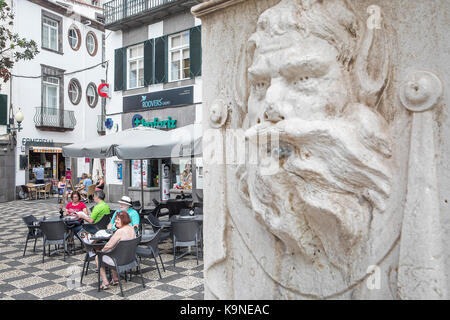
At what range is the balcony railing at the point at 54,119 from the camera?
774 inches

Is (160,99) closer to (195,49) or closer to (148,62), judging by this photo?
(148,62)

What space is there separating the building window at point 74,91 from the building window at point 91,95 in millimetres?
619

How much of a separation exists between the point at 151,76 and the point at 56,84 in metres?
9.49

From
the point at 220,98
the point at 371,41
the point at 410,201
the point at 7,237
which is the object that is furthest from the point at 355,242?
the point at 7,237

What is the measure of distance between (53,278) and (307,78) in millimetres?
5285

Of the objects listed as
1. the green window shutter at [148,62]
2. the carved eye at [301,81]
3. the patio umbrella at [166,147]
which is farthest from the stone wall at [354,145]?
the green window shutter at [148,62]

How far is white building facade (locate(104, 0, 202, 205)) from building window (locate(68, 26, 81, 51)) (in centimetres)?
693

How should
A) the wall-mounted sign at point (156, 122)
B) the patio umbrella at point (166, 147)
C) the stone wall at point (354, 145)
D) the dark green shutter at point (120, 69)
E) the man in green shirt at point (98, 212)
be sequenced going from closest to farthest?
the stone wall at point (354, 145) → the patio umbrella at point (166, 147) → the man in green shirt at point (98, 212) → the wall-mounted sign at point (156, 122) → the dark green shutter at point (120, 69)

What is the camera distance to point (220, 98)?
263 cm

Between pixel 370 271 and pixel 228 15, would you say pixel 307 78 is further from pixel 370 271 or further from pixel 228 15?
pixel 370 271

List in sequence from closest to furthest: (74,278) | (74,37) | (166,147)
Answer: (74,278) → (166,147) → (74,37)

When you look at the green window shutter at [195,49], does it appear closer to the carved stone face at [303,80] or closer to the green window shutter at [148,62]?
the green window shutter at [148,62]

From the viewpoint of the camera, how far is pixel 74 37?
21984mm

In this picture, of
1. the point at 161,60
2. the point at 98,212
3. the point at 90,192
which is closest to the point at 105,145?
the point at 98,212
